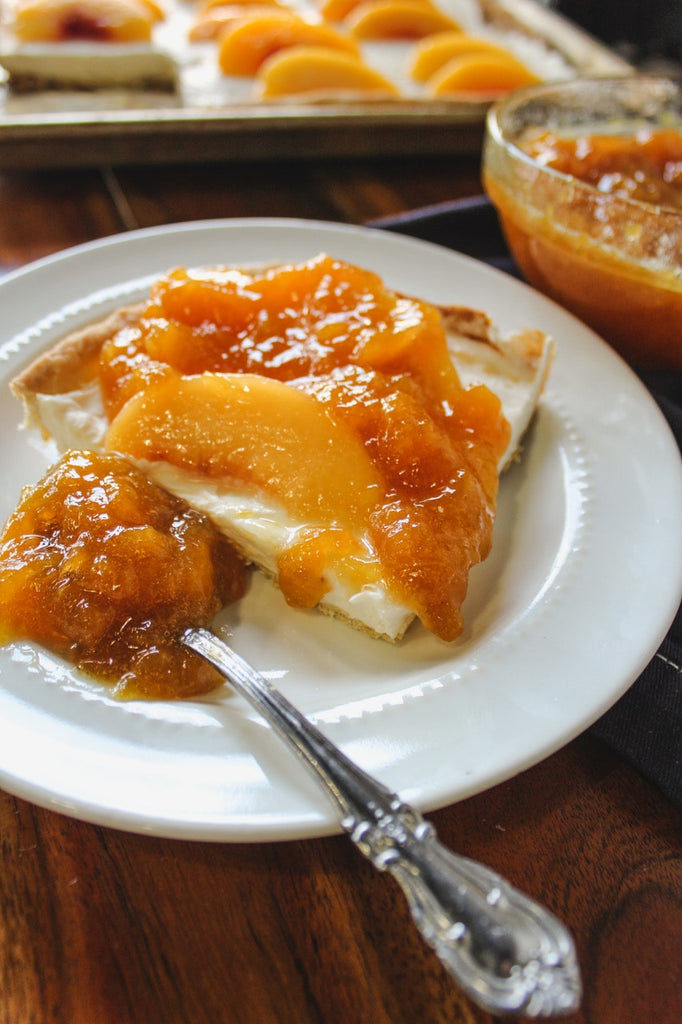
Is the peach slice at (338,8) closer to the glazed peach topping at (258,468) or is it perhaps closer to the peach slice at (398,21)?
the peach slice at (398,21)

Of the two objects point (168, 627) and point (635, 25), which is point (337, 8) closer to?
point (635, 25)

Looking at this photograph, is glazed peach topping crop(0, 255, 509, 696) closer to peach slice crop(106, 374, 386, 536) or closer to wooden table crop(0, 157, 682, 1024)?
peach slice crop(106, 374, 386, 536)

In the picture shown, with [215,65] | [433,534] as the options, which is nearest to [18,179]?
[215,65]

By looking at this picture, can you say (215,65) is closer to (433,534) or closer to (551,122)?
(551,122)

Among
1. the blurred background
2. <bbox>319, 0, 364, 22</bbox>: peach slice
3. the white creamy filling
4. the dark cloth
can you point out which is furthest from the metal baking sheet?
the blurred background

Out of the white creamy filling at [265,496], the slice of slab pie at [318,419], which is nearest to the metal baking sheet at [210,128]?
the slice of slab pie at [318,419]

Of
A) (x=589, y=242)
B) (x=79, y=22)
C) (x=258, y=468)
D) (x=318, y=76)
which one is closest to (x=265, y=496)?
(x=258, y=468)

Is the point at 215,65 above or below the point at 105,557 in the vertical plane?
above
